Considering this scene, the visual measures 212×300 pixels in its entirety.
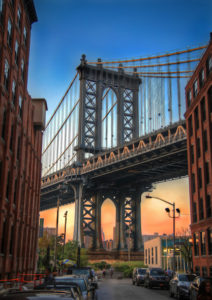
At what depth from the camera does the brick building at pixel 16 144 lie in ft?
93.7

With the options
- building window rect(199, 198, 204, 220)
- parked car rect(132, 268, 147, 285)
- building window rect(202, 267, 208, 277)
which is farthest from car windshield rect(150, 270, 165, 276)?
building window rect(199, 198, 204, 220)

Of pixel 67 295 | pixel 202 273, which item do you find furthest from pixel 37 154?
pixel 67 295

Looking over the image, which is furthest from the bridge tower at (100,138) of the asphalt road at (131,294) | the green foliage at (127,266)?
the asphalt road at (131,294)

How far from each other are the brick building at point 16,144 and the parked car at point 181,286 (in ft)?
37.4

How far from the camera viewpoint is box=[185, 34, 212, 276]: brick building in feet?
130

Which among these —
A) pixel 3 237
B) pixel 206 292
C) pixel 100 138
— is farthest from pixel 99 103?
pixel 206 292

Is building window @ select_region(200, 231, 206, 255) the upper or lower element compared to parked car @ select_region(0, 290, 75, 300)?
upper

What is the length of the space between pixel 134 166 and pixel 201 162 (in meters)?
33.3

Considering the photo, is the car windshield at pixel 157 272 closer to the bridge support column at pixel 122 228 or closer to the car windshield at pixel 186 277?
the car windshield at pixel 186 277

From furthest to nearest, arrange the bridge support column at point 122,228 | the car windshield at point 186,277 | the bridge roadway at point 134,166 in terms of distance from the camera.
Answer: the bridge support column at point 122,228 < the bridge roadway at point 134,166 < the car windshield at point 186,277

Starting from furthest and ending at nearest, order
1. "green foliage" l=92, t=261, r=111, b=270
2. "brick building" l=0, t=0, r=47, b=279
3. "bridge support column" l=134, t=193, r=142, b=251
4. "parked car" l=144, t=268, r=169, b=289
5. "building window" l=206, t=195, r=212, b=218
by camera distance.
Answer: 1. "bridge support column" l=134, t=193, r=142, b=251
2. "green foliage" l=92, t=261, r=111, b=270
3. "building window" l=206, t=195, r=212, b=218
4. "parked car" l=144, t=268, r=169, b=289
5. "brick building" l=0, t=0, r=47, b=279

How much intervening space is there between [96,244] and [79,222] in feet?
21.8

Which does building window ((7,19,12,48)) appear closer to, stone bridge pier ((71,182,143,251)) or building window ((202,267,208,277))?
building window ((202,267,208,277))

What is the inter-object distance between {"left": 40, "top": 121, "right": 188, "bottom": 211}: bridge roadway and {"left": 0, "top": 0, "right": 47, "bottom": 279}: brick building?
1365 cm
